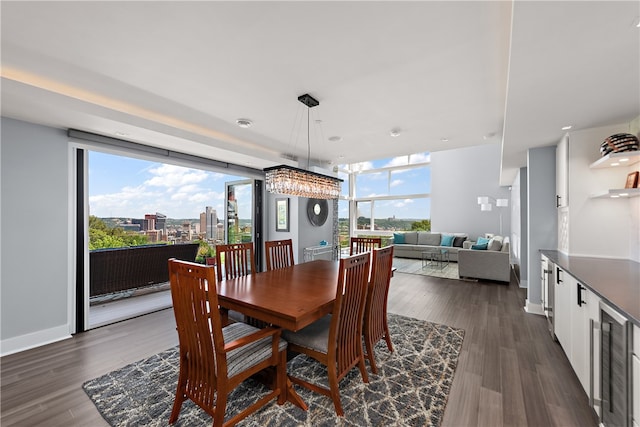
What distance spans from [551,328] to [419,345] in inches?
57.0

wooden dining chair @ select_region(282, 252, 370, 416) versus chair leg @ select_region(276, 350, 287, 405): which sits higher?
wooden dining chair @ select_region(282, 252, 370, 416)

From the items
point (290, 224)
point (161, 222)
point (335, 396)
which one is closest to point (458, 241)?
point (290, 224)

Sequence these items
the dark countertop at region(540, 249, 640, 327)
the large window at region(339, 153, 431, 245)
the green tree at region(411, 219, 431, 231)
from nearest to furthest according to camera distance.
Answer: the dark countertop at region(540, 249, 640, 327)
the green tree at region(411, 219, 431, 231)
the large window at region(339, 153, 431, 245)

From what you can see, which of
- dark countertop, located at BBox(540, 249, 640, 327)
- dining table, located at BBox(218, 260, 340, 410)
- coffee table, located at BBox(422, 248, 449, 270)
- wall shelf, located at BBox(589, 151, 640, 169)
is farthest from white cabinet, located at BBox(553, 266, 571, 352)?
coffee table, located at BBox(422, 248, 449, 270)

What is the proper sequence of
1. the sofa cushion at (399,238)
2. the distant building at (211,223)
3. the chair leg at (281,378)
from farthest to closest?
the sofa cushion at (399,238)
the distant building at (211,223)
the chair leg at (281,378)

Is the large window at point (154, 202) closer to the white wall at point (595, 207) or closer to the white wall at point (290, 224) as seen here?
the white wall at point (290, 224)

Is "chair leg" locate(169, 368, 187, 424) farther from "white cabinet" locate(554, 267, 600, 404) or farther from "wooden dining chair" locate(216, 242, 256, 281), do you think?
"white cabinet" locate(554, 267, 600, 404)

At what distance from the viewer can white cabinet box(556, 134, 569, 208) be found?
2.88 meters

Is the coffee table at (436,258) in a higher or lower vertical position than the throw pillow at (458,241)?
lower

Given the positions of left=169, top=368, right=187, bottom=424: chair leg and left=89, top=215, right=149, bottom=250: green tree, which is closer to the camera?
left=169, top=368, right=187, bottom=424: chair leg

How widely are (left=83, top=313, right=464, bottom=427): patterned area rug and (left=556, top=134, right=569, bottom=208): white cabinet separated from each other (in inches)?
83.4

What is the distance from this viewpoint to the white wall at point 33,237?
2.56m

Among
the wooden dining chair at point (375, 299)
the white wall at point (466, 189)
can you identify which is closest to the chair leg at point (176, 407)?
the wooden dining chair at point (375, 299)

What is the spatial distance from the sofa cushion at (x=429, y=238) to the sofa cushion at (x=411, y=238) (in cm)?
12
